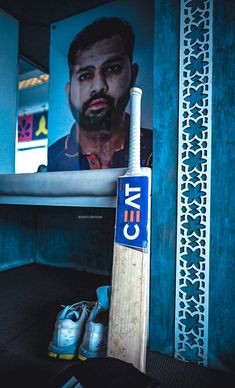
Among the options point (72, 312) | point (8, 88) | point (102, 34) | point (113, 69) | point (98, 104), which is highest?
point (102, 34)

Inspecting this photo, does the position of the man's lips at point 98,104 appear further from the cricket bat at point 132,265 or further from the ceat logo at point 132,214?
the ceat logo at point 132,214

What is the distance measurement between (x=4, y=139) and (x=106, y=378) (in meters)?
2.23

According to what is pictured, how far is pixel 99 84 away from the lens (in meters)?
2.28

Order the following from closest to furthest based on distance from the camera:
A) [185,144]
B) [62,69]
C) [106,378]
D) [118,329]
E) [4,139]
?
[106,378] → [118,329] → [185,144] → [4,139] → [62,69]

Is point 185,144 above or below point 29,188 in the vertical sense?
above

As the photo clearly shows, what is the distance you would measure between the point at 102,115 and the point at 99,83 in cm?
31

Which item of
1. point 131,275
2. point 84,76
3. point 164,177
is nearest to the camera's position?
point 131,275

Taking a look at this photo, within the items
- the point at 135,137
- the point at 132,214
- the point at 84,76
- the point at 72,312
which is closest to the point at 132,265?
the point at 132,214

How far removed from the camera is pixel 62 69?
2514 mm

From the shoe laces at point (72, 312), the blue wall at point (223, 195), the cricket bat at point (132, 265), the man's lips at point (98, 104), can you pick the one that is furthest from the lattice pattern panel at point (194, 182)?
the man's lips at point (98, 104)

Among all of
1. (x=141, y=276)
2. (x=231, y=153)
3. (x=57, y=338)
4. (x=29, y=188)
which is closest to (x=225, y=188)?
(x=231, y=153)

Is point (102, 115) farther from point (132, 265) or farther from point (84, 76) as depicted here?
point (132, 265)

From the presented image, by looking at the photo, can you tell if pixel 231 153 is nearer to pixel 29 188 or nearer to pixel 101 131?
pixel 29 188

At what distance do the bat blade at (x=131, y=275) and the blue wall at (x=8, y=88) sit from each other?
1.77 m
